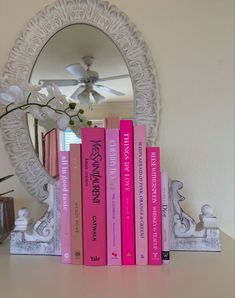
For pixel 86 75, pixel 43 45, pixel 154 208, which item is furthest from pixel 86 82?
pixel 154 208

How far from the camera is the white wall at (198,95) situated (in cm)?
92

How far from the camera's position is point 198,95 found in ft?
3.01

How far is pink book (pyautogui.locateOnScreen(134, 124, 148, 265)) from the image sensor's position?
2.08ft

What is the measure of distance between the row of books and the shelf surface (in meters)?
0.03

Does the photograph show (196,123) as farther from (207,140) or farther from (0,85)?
(0,85)

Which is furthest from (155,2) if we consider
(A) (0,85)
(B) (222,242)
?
(B) (222,242)

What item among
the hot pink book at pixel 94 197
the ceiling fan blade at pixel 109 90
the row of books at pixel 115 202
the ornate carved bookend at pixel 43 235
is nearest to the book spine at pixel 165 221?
the row of books at pixel 115 202

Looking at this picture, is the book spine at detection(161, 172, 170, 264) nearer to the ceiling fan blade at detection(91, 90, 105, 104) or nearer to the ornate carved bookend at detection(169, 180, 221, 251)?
the ornate carved bookend at detection(169, 180, 221, 251)

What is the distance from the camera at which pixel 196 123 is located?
0.92 meters

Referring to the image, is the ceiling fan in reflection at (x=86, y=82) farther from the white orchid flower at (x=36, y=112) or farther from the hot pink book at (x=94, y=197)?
the hot pink book at (x=94, y=197)

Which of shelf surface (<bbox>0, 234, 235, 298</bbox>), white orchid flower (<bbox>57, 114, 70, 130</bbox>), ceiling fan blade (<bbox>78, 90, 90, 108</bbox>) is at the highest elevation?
ceiling fan blade (<bbox>78, 90, 90, 108</bbox>)

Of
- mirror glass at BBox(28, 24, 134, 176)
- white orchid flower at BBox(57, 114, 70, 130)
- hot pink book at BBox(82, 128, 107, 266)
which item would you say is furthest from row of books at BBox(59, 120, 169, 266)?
mirror glass at BBox(28, 24, 134, 176)

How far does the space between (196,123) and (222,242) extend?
35 cm

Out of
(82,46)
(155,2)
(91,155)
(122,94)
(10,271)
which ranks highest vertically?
(155,2)
